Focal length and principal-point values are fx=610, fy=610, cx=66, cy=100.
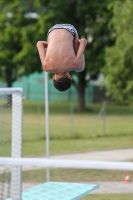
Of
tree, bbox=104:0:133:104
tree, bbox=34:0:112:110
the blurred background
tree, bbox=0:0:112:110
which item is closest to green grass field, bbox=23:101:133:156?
the blurred background

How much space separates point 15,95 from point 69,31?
1622 mm

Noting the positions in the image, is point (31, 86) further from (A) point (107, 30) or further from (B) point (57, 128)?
(B) point (57, 128)

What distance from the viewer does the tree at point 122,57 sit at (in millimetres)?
20500

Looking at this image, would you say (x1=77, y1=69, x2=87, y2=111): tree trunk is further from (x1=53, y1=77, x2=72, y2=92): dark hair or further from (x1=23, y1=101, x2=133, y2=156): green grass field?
(x1=53, y1=77, x2=72, y2=92): dark hair

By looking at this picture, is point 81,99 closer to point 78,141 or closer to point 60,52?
point 78,141

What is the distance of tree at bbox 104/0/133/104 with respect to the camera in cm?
2050

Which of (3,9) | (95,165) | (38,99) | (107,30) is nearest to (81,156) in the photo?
(95,165)

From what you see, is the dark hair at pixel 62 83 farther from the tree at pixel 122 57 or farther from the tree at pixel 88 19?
the tree at pixel 88 19

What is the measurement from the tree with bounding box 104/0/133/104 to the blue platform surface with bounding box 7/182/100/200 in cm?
1149

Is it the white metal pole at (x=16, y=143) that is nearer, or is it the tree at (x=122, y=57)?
the white metal pole at (x=16, y=143)

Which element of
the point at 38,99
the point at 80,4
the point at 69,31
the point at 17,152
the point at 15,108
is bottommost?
the point at 38,99

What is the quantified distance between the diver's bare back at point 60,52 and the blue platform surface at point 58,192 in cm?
250

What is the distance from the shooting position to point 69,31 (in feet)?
21.8

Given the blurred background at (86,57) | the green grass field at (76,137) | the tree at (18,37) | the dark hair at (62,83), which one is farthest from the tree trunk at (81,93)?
the dark hair at (62,83)
